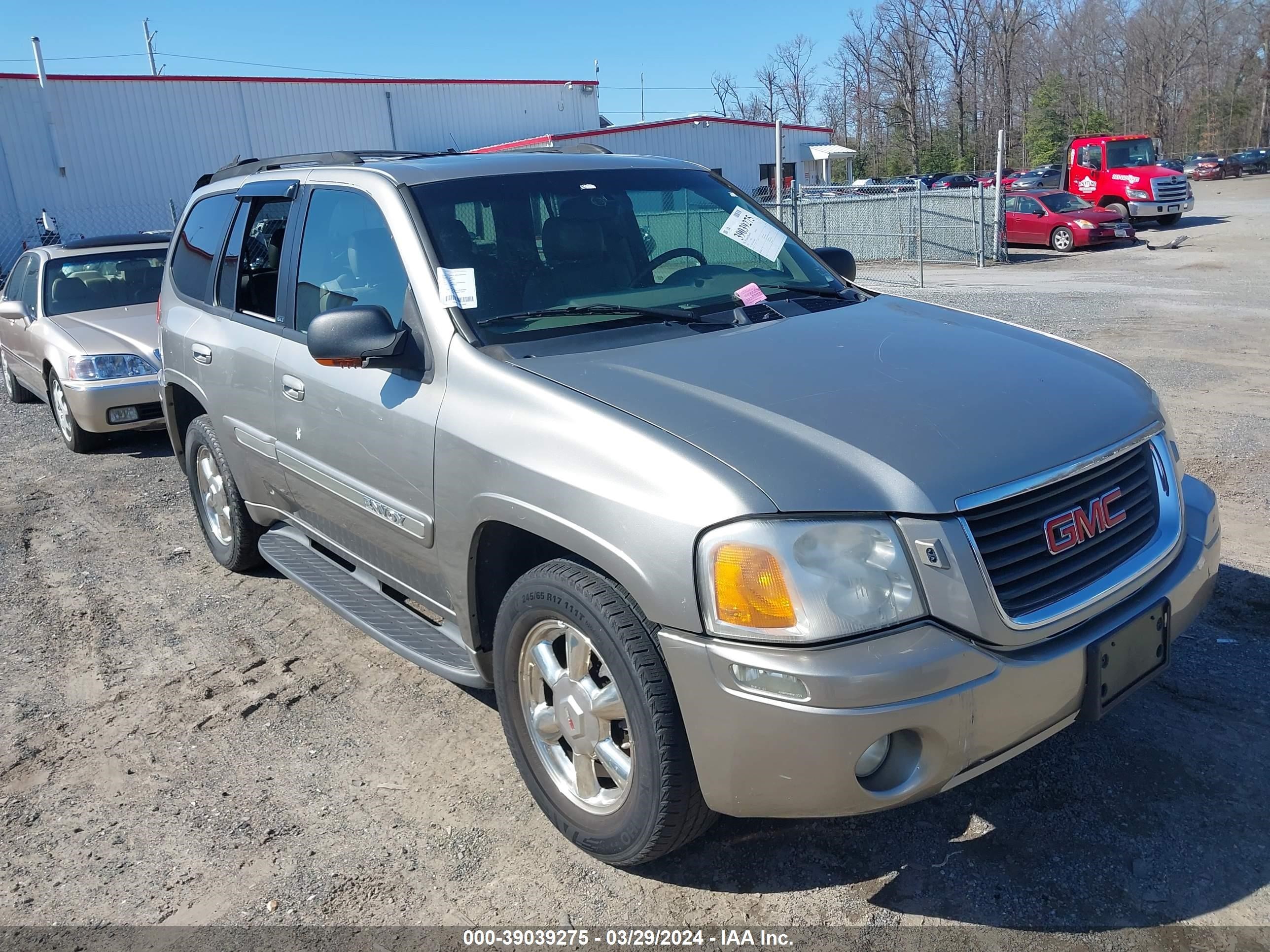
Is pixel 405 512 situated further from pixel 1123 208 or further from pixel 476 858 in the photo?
pixel 1123 208

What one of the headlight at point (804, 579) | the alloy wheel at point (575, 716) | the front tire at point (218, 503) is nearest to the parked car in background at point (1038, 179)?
the front tire at point (218, 503)

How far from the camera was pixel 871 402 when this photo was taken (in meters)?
2.65

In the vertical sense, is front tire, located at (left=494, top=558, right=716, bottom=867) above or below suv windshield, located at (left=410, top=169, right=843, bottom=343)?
below

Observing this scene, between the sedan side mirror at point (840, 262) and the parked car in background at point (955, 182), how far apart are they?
34.9 m

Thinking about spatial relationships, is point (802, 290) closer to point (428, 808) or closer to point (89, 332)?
point (428, 808)

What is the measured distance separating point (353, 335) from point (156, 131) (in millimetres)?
32654

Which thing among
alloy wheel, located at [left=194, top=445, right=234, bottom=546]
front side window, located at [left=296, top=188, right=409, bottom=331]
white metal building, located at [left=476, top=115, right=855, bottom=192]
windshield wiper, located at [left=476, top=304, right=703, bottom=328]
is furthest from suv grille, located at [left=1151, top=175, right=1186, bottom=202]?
front side window, located at [left=296, top=188, right=409, bottom=331]

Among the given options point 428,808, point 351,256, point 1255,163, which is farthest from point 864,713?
point 1255,163

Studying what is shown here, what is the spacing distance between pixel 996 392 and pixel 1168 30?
94.4m

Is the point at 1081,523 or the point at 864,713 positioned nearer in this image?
the point at 864,713

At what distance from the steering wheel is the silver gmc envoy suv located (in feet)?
0.03

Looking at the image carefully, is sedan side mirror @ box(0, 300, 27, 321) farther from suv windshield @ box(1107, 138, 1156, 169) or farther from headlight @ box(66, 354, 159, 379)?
suv windshield @ box(1107, 138, 1156, 169)

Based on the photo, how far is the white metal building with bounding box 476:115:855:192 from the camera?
35.4 m

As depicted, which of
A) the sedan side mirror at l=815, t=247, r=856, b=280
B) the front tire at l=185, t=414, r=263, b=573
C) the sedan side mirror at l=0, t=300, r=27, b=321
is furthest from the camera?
the sedan side mirror at l=0, t=300, r=27, b=321
